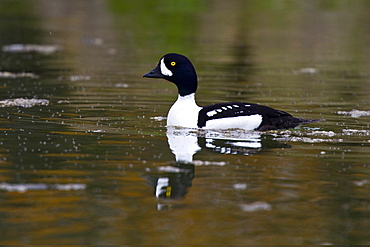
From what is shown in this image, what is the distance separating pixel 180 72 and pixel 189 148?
5.98 feet

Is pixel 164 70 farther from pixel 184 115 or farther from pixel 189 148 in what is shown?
pixel 189 148

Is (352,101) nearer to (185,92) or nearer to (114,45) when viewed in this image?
(185,92)

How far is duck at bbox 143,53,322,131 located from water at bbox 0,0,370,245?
0.19 meters

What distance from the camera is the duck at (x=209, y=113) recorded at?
947 centimetres

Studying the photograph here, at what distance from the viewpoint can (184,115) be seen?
31.8 ft

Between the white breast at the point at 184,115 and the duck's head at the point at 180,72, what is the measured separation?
0.24m

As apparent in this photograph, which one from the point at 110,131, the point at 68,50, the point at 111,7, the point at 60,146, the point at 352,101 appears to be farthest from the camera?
the point at 111,7

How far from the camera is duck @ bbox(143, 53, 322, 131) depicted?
947 centimetres

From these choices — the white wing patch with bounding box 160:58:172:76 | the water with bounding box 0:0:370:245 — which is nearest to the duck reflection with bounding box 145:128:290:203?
the water with bounding box 0:0:370:245

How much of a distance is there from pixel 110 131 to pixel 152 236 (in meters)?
4.22

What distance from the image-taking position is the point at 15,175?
709cm

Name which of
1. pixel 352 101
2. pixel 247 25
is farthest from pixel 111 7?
pixel 352 101

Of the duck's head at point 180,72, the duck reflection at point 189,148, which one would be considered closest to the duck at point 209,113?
the duck's head at point 180,72

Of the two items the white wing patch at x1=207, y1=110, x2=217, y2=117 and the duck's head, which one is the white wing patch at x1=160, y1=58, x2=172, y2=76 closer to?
the duck's head
